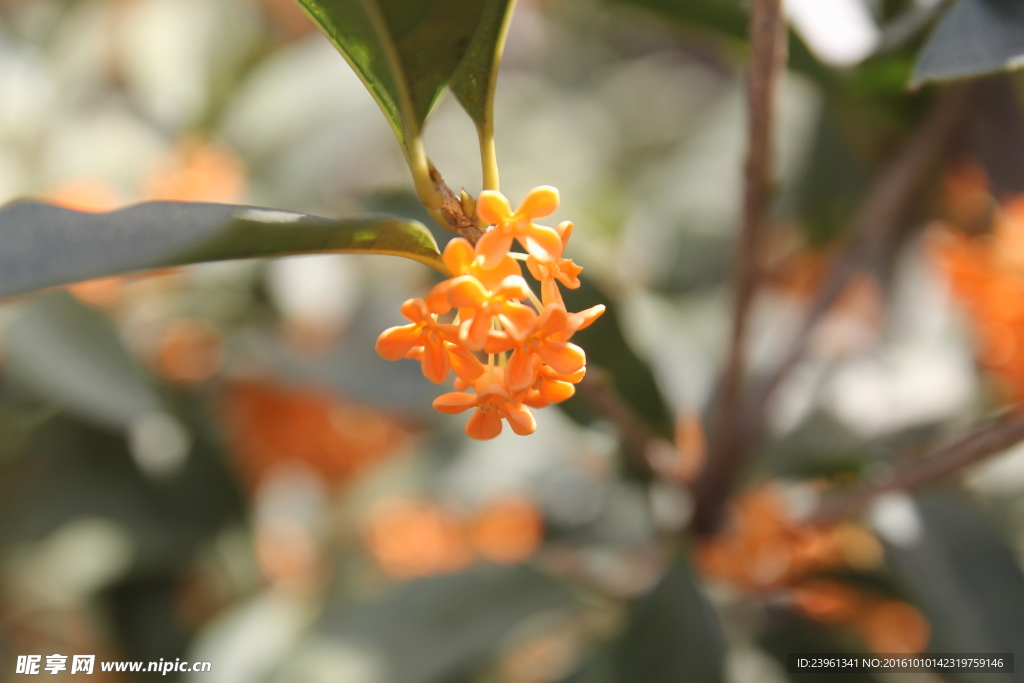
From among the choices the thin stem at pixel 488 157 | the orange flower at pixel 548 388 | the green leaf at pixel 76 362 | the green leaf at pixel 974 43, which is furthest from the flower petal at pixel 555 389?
the green leaf at pixel 76 362

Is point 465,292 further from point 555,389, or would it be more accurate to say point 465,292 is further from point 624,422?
point 624,422

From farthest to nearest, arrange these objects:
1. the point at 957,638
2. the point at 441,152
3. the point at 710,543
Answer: the point at 441,152, the point at 710,543, the point at 957,638

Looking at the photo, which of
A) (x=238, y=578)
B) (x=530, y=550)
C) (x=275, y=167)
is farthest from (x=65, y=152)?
(x=530, y=550)

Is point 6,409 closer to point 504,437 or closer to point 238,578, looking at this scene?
point 238,578

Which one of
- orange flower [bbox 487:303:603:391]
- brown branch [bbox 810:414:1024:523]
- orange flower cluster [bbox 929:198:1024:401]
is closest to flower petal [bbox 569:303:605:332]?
orange flower [bbox 487:303:603:391]

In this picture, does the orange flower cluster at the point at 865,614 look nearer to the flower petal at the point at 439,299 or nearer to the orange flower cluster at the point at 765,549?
the orange flower cluster at the point at 765,549

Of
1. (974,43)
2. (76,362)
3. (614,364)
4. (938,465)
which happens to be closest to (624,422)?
(614,364)

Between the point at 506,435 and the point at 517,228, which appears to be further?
the point at 506,435
